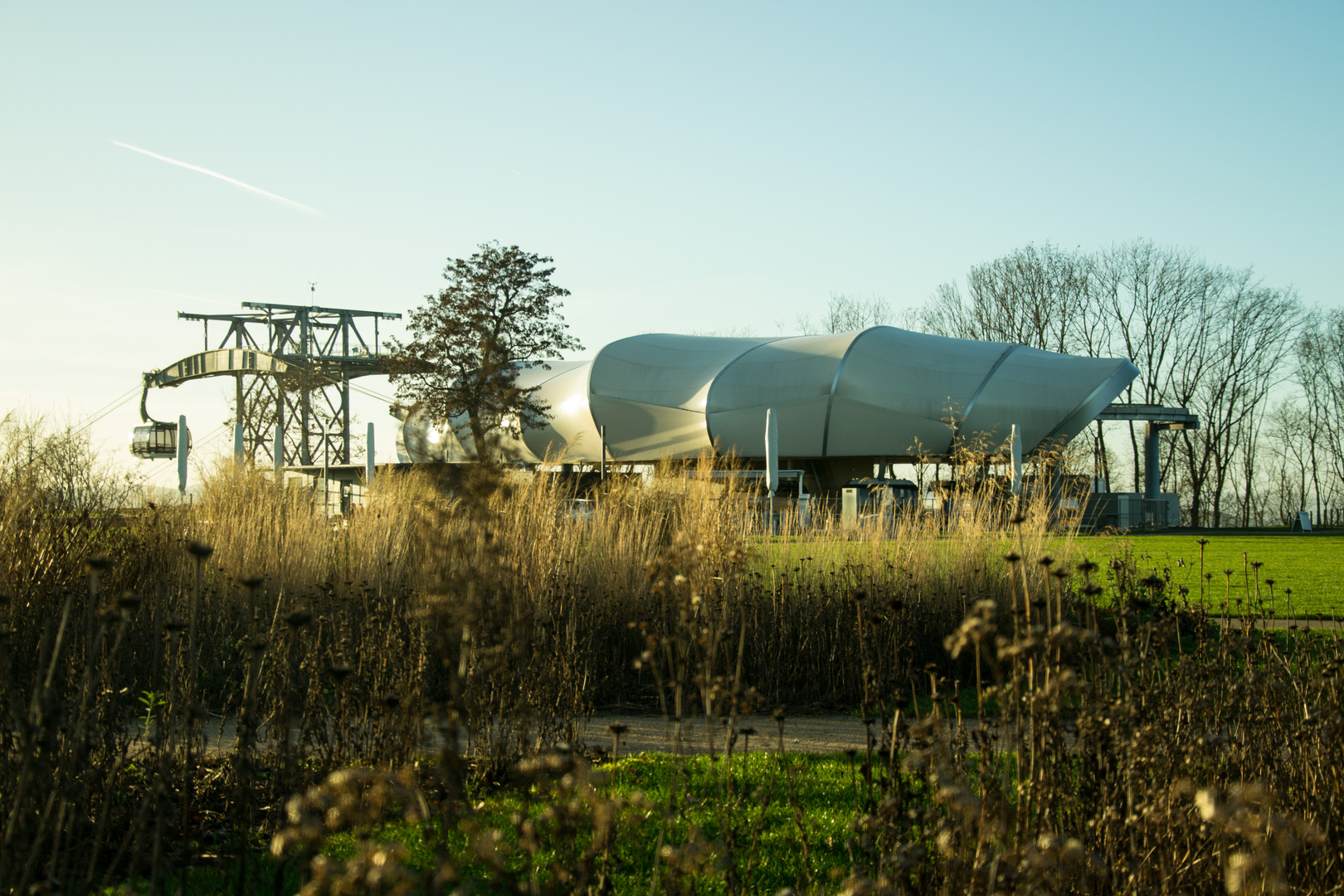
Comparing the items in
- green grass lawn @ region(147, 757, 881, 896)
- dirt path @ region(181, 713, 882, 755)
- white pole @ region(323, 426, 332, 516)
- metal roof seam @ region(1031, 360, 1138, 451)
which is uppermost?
metal roof seam @ region(1031, 360, 1138, 451)

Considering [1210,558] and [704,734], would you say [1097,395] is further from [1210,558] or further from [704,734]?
[704,734]

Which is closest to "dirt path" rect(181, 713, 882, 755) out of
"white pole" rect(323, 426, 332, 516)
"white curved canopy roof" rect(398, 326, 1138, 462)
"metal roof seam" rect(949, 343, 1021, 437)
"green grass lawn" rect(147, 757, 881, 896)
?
"green grass lawn" rect(147, 757, 881, 896)

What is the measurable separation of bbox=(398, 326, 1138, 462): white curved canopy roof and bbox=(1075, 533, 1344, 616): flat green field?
13750mm

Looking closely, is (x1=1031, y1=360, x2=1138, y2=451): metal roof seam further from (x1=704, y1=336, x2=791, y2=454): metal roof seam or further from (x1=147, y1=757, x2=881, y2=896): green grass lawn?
(x1=147, y1=757, x2=881, y2=896): green grass lawn

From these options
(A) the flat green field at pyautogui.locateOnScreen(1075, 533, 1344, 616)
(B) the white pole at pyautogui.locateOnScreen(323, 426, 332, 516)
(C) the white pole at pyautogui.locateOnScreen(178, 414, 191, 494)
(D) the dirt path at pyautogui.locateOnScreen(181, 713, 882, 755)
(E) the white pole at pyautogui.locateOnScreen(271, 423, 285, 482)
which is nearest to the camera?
(D) the dirt path at pyautogui.locateOnScreen(181, 713, 882, 755)

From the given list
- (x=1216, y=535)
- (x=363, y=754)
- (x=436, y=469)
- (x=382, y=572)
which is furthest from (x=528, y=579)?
(x=1216, y=535)

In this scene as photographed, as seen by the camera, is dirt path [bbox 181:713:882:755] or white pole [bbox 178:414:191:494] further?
white pole [bbox 178:414:191:494]

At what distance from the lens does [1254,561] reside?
13.9 metres

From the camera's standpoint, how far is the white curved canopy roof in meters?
36.6

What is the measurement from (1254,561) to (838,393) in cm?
2422

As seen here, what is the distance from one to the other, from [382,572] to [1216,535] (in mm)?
22468

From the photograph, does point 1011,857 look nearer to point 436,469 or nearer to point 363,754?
point 436,469

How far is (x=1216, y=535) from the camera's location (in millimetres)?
24844

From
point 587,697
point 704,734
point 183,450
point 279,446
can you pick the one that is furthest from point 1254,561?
point 183,450
